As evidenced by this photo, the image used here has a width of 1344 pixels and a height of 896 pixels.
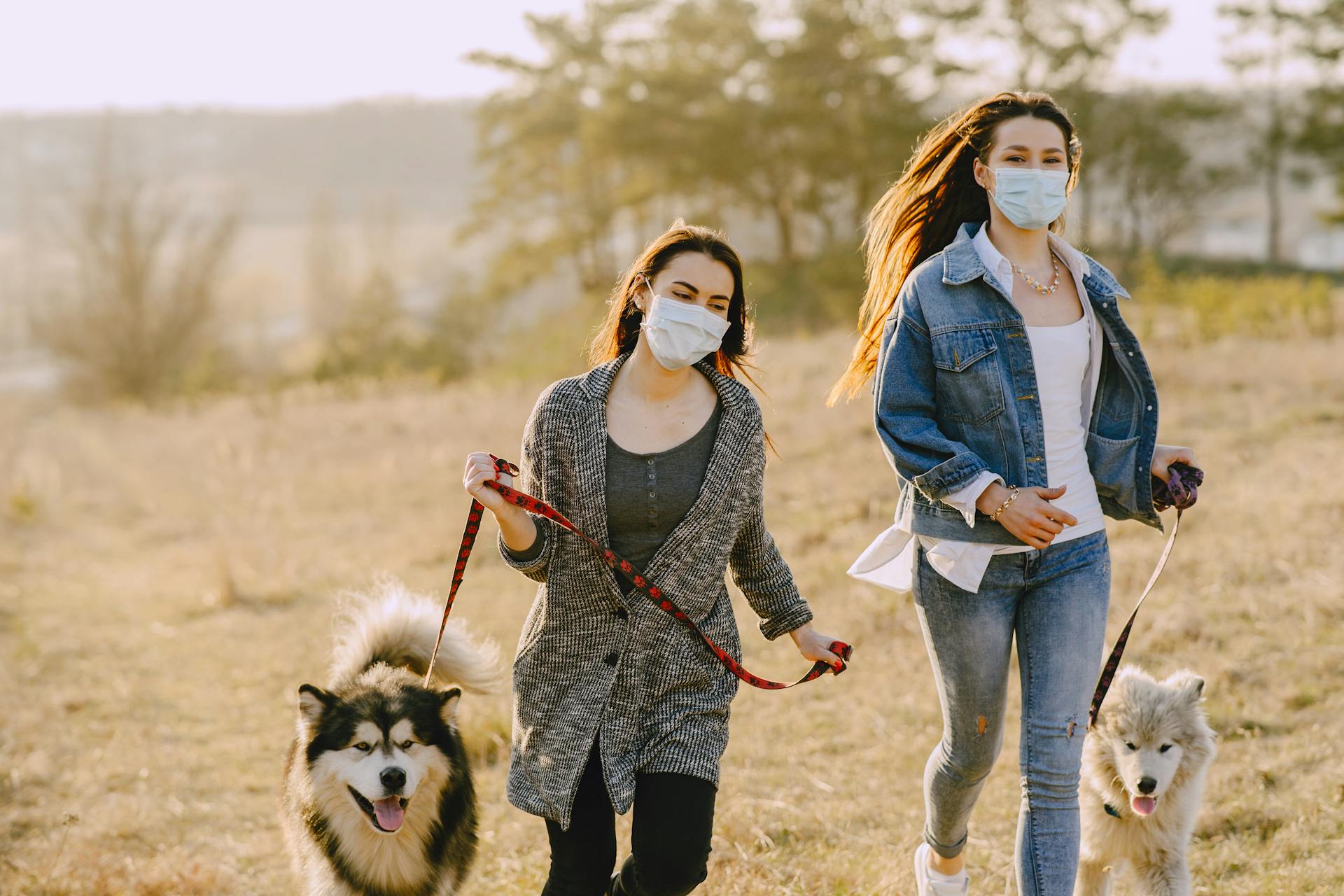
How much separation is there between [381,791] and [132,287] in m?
32.5

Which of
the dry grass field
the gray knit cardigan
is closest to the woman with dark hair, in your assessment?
the gray knit cardigan

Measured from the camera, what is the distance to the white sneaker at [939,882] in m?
3.13

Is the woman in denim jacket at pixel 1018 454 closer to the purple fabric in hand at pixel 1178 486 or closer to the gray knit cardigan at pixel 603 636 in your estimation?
the purple fabric in hand at pixel 1178 486

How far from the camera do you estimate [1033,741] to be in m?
2.75

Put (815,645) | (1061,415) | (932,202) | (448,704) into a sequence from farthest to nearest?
(448,704) → (932,202) → (815,645) → (1061,415)

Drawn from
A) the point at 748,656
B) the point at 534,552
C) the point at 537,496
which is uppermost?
the point at 537,496

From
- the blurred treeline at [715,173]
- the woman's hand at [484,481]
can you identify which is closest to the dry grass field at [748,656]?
the woman's hand at [484,481]

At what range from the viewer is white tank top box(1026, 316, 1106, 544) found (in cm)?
278

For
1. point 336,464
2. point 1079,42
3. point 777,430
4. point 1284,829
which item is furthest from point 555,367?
point 1284,829

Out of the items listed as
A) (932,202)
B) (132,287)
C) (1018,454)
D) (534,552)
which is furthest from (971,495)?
(132,287)

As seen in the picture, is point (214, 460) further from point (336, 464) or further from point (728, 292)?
point (728, 292)

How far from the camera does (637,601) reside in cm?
277

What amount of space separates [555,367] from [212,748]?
19.0 metres

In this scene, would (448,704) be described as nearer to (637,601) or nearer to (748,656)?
(637,601)
